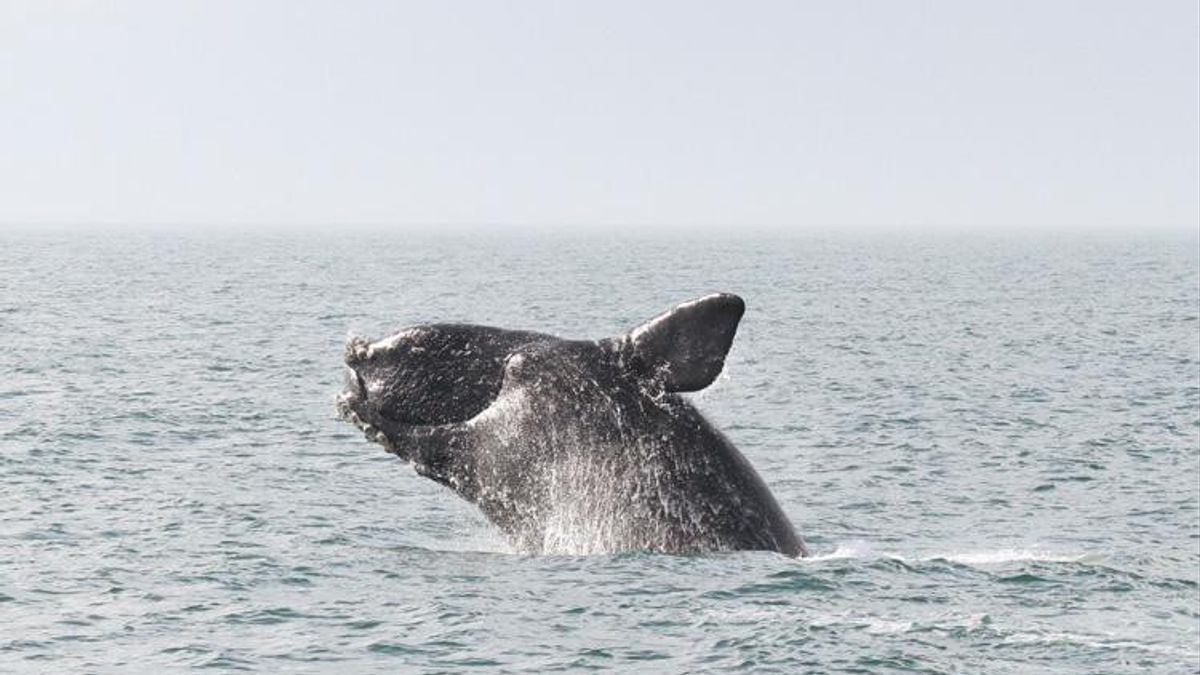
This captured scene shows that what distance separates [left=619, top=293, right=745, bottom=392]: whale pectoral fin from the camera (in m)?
19.9

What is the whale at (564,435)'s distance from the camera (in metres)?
21.1

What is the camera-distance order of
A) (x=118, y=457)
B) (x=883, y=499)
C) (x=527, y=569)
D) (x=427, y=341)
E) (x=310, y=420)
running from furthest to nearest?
1. (x=310, y=420)
2. (x=118, y=457)
3. (x=883, y=499)
4. (x=527, y=569)
5. (x=427, y=341)

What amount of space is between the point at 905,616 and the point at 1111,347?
59949mm

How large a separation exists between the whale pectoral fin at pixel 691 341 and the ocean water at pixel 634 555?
170 centimetres

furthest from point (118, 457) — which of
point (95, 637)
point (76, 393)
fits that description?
point (95, 637)

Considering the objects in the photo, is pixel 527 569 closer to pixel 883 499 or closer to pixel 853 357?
pixel 883 499

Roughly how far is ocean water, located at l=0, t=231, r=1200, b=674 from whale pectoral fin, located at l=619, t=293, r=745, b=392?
170 centimetres

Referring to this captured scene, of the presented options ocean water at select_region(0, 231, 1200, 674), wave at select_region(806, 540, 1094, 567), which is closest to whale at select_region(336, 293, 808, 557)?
ocean water at select_region(0, 231, 1200, 674)

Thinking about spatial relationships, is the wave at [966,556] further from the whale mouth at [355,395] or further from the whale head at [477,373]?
the whale mouth at [355,395]

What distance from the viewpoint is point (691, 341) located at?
20.2 m

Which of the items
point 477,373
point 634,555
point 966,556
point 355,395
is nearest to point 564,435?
point 477,373

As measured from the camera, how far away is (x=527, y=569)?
2344 centimetres

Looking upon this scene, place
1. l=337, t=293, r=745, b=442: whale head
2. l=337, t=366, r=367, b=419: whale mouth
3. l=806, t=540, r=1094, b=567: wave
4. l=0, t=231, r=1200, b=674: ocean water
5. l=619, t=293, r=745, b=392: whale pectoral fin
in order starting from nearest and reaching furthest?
→ l=619, t=293, r=745, b=392: whale pectoral fin
l=337, t=293, r=745, b=442: whale head
l=337, t=366, r=367, b=419: whale mouth
l=0, t=231, r=1200, b=674: ocean water
l=806, t=540, r=1094, b=567: wave

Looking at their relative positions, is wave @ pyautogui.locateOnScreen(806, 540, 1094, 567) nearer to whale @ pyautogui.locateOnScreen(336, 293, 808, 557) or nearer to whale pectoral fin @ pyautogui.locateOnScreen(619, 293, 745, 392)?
whale @ pyautogui.locateOnScreen(336, 293, 808, 557)
